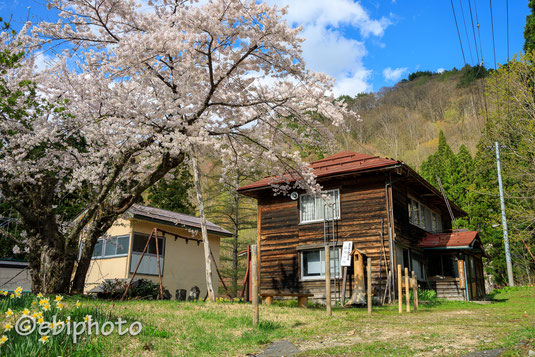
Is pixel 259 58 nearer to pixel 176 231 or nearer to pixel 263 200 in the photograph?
pixel 263 200

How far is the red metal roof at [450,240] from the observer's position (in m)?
19.3

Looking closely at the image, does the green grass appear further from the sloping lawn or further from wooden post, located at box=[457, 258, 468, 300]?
wooden post, located at box=[457, 258, 468, 300]

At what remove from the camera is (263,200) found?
21.1m

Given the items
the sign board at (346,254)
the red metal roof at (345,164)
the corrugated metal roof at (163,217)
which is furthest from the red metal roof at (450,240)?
the corrugated metal roof at (163,217)

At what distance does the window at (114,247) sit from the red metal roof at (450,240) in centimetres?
1430

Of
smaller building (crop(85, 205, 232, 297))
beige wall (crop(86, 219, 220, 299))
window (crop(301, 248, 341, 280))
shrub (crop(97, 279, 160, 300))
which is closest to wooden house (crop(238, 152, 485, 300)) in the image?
window (crop(301, 248, 341, 280))

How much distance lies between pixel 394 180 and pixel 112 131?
444 inches

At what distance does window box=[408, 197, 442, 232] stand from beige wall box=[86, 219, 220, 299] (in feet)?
34.3

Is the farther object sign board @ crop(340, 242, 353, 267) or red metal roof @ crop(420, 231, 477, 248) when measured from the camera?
red metal roof @ crop(420, 231, 477, 248)

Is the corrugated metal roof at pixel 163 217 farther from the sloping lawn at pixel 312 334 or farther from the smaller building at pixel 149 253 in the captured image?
the sloping lawn at pixel 312 334

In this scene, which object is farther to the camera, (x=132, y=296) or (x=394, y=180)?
(x=394, y=180)

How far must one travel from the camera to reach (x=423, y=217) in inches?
885

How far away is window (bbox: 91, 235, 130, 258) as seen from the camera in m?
21.3

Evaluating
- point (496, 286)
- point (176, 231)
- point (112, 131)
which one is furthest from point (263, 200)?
point (496, 286)
